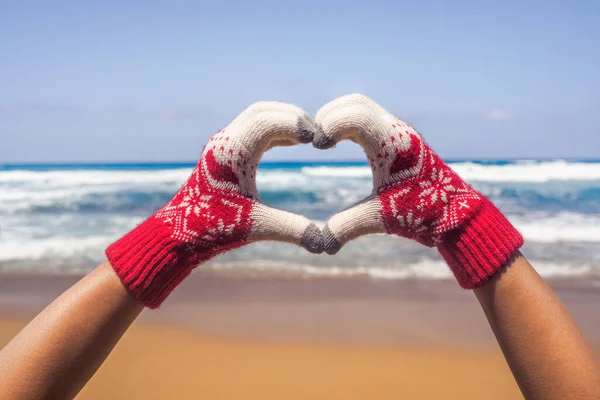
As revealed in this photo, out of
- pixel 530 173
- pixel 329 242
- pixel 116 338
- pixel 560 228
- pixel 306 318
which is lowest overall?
pixel 530 173

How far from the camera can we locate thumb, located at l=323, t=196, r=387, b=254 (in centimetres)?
149

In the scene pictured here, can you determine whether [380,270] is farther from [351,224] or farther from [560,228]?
[560,228]

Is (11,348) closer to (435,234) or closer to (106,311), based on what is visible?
(106,311)

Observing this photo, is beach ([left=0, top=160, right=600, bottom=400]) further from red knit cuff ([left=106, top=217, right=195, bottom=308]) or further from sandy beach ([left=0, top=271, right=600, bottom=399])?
red knit cuff ([left=106, top=217, right=195, bottom=308])

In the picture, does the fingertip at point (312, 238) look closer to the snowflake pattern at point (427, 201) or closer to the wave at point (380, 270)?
the snowflake pattern at point (427, 201)

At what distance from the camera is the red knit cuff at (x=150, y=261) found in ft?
4.31

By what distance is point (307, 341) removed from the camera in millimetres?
→ 3318

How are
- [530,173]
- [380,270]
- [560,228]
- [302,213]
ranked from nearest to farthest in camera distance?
[380,270] < [560,228] < [302,213] < [530,173]

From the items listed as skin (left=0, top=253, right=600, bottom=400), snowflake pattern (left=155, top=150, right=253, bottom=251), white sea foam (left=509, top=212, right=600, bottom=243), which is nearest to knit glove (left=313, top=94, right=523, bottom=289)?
skin (left=0, top=253, right=600, bottom=400)

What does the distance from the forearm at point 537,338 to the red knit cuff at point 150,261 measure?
2.66ft

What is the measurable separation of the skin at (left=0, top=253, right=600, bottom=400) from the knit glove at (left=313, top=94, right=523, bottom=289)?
0.12 m

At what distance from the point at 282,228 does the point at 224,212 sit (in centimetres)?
17

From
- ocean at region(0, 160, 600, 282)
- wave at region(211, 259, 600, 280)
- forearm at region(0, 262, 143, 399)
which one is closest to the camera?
forearm at region(0, 262, 143, 399)

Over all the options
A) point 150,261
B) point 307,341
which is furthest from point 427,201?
point 307,341
